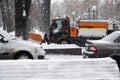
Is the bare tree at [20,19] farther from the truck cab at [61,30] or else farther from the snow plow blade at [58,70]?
the snow plow blade at [58,70]

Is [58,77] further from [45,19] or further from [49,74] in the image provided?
[45,19]

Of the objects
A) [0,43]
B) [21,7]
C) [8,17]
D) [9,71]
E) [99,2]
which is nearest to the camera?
[9,71]

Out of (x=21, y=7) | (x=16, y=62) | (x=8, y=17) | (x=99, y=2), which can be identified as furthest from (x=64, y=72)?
(x=99, y=2)

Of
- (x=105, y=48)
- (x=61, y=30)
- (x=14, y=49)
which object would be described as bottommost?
(x=61, y=30)

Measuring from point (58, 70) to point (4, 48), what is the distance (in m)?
7.37

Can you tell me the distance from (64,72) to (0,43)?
7445 mm

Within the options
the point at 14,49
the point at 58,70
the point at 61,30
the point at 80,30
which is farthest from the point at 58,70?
the point at 61,30

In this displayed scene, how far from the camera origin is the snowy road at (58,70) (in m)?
8.74

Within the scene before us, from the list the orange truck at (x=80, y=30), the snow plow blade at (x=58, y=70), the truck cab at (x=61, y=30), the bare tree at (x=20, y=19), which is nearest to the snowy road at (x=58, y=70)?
the snow plow blade at (x=58, y=70)

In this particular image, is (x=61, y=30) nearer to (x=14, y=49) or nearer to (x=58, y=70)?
(x=14, y=49)

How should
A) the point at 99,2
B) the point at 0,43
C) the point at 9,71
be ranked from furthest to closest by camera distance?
the point at 99,2 < the point at 0,43 < the point at 9,71

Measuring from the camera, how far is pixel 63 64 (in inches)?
348

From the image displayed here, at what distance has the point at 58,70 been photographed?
29.0 ft

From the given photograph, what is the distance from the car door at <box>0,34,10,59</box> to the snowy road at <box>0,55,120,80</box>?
23.3 ft
